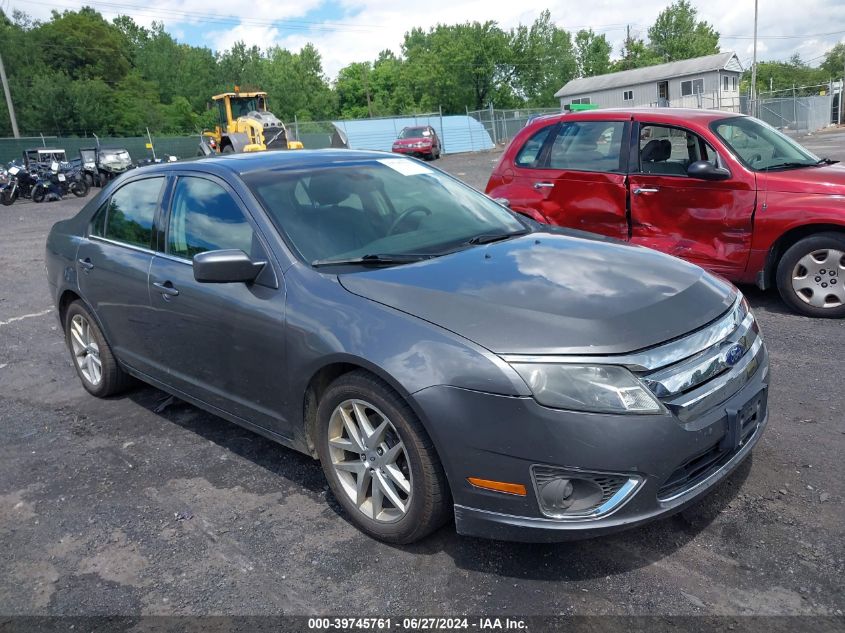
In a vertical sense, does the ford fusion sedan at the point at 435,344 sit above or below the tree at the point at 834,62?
below

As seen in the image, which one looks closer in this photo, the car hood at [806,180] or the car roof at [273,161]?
the car roof at [273,161]

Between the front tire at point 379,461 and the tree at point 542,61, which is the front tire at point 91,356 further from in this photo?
the tree at point 542,61

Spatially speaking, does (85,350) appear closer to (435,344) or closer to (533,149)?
(435,344)

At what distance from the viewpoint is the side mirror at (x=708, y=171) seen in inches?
239

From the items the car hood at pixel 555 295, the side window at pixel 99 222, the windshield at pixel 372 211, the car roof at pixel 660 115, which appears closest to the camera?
the car hood at pixel 555 295

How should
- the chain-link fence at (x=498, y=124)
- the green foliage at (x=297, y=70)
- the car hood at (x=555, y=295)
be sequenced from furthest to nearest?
the green foliage at (x=297, y=70)
the chain-link fence at (x=498, y=124)
the car hood at (x=555, y=295)

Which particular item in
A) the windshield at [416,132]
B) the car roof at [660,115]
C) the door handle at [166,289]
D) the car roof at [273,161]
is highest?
the windshield at [416,132]

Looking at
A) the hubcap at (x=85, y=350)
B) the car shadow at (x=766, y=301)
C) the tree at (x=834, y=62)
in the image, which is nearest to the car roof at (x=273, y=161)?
the hubcap at (x=85, y=350)

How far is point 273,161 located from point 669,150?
4065 mm

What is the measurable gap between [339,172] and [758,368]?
2.37m

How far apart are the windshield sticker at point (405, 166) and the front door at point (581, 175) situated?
2770mm

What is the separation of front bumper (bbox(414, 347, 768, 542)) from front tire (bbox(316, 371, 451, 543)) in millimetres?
115

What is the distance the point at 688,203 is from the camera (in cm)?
633

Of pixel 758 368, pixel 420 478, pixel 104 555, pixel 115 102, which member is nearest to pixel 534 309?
pixel 420 478
